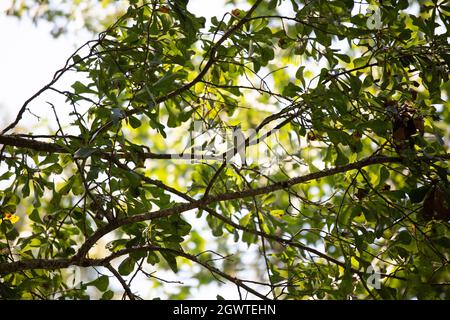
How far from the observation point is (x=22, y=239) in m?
1.95

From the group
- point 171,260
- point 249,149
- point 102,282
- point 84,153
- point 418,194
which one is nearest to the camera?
point 84,153

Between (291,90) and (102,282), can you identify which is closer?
(291,90)

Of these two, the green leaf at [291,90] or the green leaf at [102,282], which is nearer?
the green leaf at [291,90]

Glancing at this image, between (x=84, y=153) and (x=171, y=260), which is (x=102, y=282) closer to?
(x=171, y=260)

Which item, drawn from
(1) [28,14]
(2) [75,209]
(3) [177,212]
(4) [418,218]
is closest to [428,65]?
(4) [418,218]

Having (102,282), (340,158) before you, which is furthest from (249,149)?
(102,282)

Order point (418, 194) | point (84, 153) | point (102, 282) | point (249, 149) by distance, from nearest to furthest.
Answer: point (84, 153), point (418, 194), point (102, 282), point (249, 149)

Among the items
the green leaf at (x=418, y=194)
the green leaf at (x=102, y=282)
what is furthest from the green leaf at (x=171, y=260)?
the green leaf at (x=418, y=194)

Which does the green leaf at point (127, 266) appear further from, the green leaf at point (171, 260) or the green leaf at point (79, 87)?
the green leaf at point (79, 87)

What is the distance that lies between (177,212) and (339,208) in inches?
16.2

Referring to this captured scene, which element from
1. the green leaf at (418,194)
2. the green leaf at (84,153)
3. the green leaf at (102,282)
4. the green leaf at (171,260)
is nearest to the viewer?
the green leaf at (84,153)

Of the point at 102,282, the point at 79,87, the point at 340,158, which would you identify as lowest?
the point at 102,282
